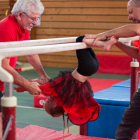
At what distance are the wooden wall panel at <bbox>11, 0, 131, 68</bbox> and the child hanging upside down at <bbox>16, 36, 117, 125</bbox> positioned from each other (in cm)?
638

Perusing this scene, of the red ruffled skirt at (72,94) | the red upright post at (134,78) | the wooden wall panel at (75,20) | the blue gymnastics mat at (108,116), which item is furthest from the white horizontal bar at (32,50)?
the wooden wall panel at (75,20)

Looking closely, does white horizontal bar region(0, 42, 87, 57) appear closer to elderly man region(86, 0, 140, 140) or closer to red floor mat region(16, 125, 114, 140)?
elderly man region(86, 0, 140, 140)

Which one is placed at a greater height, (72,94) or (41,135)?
(72,94)

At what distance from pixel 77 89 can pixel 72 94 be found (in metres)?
0.06

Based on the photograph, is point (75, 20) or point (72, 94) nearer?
point (72, 94)

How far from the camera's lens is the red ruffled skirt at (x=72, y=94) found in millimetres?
2100

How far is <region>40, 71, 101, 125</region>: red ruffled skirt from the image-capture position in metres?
2.10

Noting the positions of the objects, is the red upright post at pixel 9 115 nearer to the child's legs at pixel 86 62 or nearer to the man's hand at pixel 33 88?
the man's hand at pixel 33 88

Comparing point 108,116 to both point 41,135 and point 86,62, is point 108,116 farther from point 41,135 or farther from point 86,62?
point 86,62

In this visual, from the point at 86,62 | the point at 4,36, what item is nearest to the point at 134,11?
the point at 86,62

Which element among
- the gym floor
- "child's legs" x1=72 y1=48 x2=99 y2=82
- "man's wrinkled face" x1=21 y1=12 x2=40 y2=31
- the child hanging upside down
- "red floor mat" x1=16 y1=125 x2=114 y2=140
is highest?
"man's wrinkled face" x1=21 y1=12 x2=40 y2=31

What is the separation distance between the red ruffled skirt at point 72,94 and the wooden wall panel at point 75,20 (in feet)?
20.9

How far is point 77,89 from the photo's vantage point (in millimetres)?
2115

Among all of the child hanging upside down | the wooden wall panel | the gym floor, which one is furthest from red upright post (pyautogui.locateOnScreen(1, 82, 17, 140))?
the wooden wall panel
